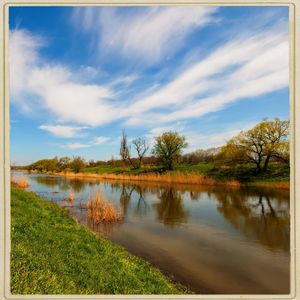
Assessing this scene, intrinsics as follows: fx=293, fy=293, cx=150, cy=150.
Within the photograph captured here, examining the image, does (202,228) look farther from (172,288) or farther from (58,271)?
(58,271)

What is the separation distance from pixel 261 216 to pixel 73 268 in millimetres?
7866

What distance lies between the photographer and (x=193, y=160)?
32.3 m

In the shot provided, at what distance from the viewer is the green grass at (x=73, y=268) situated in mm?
3723

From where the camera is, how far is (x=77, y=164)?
111 ft

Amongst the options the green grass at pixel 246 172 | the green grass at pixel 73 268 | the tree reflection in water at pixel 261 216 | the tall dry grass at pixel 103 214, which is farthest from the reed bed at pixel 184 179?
the green grass at pixel 73 268

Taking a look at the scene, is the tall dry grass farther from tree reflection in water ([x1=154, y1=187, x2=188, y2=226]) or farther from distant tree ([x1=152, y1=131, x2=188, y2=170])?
distant tree ([x1=152, y1=131, x2=188, y2=170])

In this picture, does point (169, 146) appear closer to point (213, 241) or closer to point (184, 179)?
point (184, 179)

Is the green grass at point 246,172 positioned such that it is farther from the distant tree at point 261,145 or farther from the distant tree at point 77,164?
the distant tree at point 77,164

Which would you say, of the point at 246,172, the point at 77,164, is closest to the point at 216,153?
the point at 246,172

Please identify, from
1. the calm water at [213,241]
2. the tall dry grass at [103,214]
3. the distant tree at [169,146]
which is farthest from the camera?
the distant tree at [169,146]

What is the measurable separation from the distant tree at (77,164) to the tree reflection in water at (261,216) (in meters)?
22.0

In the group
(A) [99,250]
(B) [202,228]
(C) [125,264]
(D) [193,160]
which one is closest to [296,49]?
(C) [125,264]

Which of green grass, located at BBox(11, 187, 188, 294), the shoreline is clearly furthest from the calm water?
the shoreline

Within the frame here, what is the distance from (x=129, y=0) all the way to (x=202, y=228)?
21.7ft
